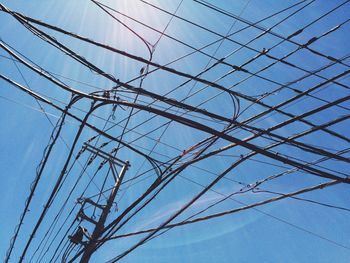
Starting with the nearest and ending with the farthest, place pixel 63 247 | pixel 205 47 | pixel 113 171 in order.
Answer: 1. pixel 205 47
2. pixel 63 247
3. pixel 113 171

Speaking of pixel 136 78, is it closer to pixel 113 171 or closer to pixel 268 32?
pixel 268 32

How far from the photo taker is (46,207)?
6039 mm

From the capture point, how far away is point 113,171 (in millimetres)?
8445

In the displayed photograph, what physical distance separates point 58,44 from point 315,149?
373 centimetres

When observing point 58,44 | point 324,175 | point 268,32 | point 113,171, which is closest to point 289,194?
point 324,175

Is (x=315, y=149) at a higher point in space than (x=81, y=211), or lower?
lower

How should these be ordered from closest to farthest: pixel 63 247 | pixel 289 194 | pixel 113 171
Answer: pixel 289 194 < pixel 63 247 < pixel 113 171

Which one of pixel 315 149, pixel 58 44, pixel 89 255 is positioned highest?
pixel 58 44

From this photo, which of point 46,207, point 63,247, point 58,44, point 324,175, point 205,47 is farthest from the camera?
point 63,247

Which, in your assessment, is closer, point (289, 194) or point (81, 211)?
point (289, 194)

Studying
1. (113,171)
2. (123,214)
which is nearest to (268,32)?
(123,214)

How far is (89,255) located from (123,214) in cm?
201

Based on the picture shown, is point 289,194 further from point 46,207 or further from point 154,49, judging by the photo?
point 46,207

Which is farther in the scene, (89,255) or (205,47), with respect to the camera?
(89,255)
